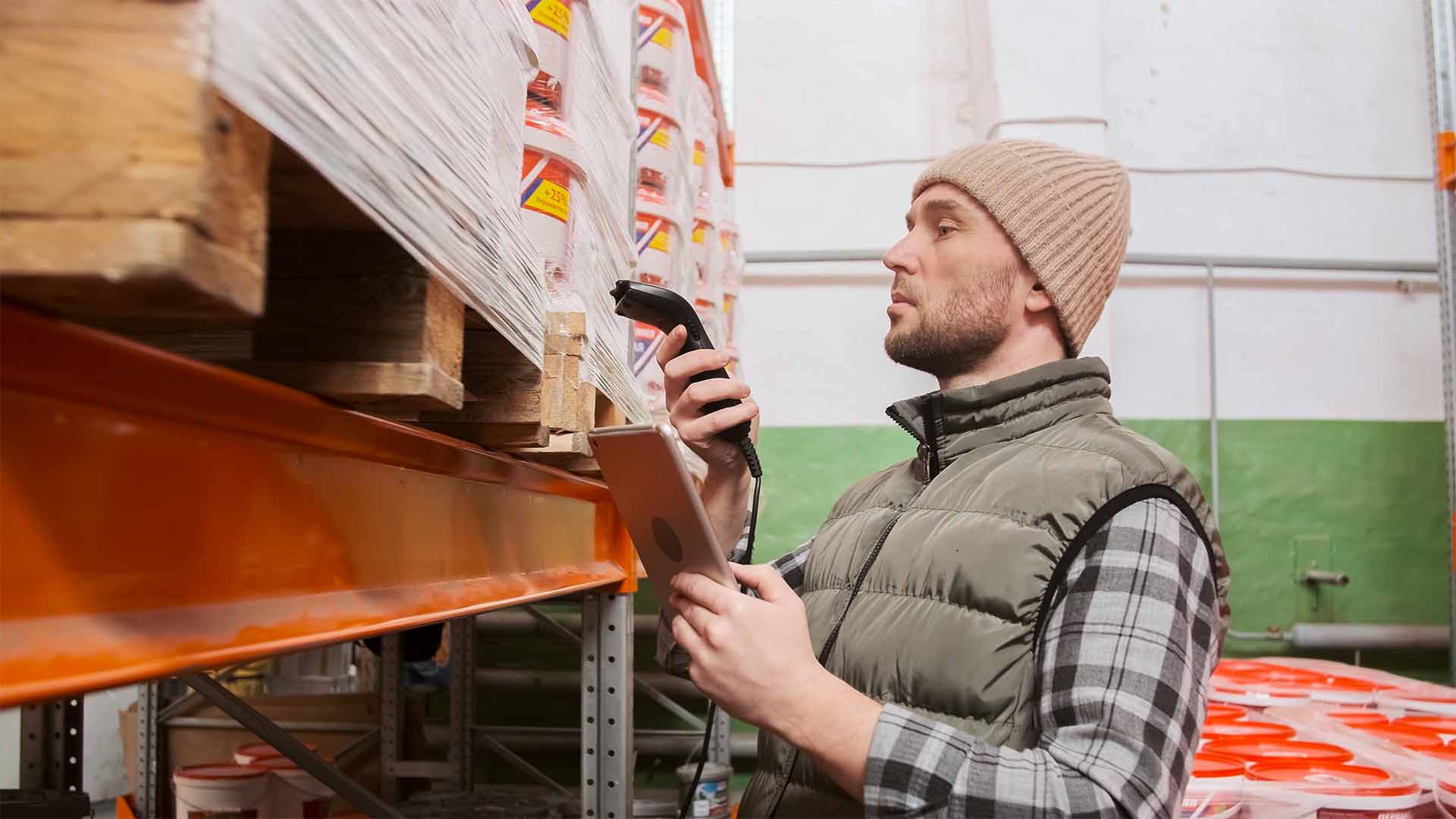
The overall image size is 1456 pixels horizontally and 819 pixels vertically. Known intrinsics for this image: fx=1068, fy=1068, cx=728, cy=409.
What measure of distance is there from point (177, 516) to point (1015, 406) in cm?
125

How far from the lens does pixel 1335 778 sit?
96.4 inches

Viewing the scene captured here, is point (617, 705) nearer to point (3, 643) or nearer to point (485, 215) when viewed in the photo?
point (485, 215)

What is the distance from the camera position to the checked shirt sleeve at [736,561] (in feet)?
5.79

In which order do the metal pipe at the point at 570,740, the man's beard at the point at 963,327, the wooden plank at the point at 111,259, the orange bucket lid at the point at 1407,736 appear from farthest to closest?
the metal pipe at the point at 570,740 < the orange bucket lid at the point at 1407,736 < the man's beard at the point at 963,327 < the wooden plank at the point at 111,259

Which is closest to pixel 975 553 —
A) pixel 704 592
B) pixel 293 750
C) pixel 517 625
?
pixel 704 592

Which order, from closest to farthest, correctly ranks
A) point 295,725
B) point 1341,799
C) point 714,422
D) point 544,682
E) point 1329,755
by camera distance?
1. point 714,422
2. point 1341,799
3. point 1329,755
4. point 295,725
5. point 544,682

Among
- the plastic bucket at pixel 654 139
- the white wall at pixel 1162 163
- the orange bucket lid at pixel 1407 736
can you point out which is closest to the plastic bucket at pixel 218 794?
the plastic bucket at pixel 654 139

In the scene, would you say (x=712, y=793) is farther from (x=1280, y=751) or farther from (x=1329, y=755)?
(x=1329, y=755)

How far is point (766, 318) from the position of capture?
6133 mm

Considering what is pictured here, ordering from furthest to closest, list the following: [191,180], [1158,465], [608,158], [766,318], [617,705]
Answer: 1. [766,318]
2. [617,705]
3. [608,158]
4. [1158,465]
5. [191,180]

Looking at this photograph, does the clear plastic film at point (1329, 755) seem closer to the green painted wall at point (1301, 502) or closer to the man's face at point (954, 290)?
the man's face at point (954, 290)

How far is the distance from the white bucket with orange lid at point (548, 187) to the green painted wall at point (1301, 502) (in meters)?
4.36

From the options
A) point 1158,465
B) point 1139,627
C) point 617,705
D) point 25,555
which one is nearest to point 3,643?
point 25,555

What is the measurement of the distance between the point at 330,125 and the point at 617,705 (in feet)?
6.41
